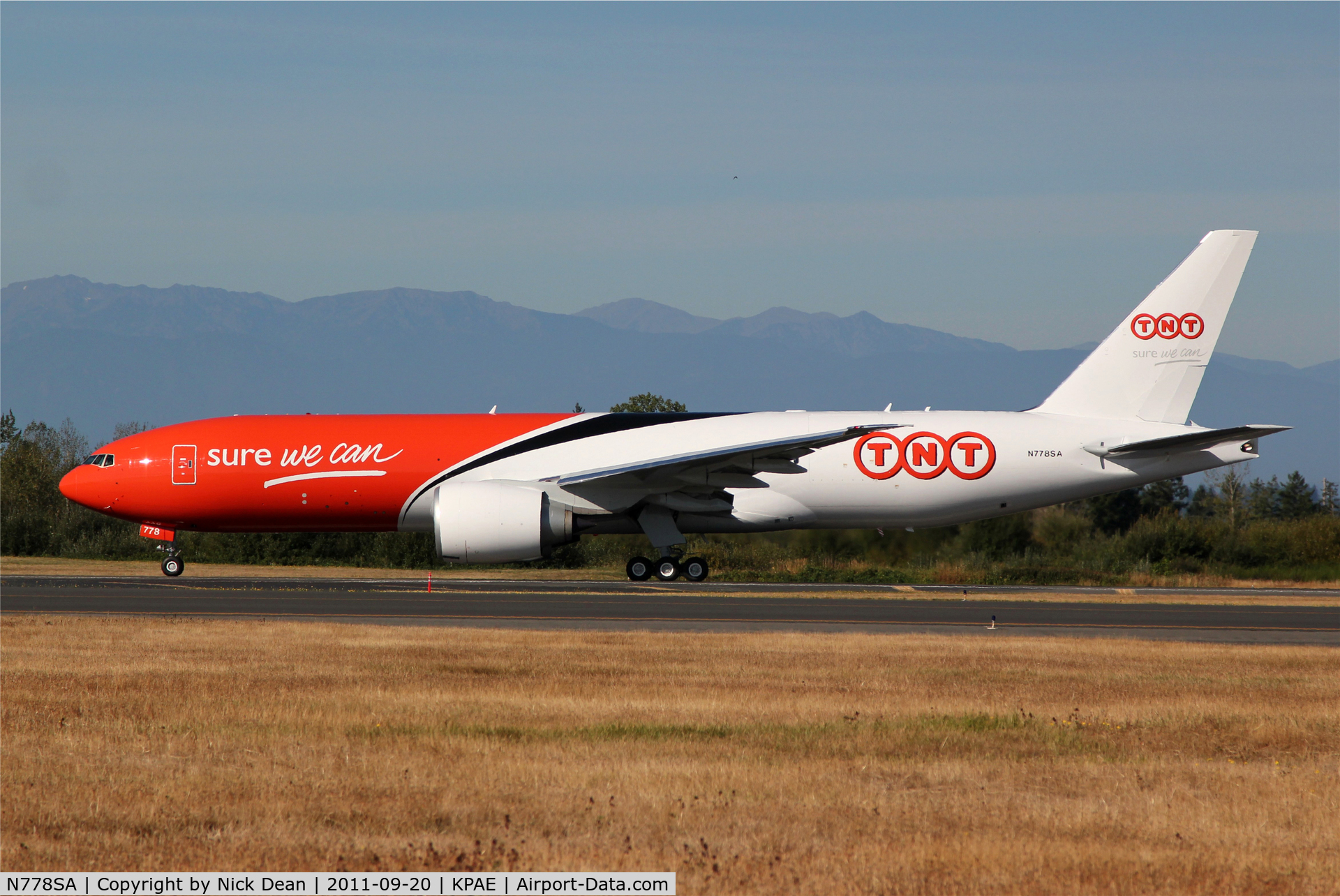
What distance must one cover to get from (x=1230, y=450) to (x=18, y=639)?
24.7 m

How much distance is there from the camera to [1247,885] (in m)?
6.47

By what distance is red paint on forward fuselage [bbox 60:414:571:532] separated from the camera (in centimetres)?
2942

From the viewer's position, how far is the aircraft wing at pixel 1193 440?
28.3m

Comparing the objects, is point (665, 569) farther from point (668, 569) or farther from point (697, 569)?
point (697, 569)

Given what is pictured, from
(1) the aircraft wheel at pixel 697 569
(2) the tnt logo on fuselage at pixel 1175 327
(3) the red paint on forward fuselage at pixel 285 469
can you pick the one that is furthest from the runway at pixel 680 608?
(2) the tnt logo on fuselage at pixel 1175 327

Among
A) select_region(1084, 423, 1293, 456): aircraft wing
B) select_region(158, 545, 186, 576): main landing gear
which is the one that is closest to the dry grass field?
select_region(1084, 423, 1293, 456): aircraft wing

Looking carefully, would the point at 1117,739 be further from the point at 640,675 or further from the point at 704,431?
the point at 704,431

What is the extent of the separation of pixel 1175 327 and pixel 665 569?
1381cm

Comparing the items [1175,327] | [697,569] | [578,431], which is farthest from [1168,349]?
[578,431]

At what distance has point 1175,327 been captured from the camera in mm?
30781

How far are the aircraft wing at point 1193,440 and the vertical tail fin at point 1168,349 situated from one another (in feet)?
4.35

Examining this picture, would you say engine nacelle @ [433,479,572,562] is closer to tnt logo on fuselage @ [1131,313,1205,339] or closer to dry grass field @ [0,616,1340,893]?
dry grass field @ [0,616,1340,893]

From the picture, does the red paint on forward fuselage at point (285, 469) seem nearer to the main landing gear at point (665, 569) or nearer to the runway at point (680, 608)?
the runway at point (680, 608)

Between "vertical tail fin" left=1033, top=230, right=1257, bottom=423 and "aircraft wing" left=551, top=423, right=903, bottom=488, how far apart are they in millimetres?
5354
